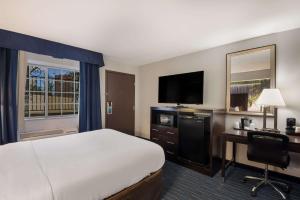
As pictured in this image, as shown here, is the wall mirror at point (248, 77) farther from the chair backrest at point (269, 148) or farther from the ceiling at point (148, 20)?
the chair backrest at point (269, 148)

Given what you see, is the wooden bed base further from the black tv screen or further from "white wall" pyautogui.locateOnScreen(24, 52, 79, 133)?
"white wall" pyautogui.locateOnScreen(24, 52, 79, 133)

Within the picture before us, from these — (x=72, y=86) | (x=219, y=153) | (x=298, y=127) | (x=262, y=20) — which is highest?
(x=262, y=20)

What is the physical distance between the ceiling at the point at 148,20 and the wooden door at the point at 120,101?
4.26 feet

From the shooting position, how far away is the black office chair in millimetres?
1897

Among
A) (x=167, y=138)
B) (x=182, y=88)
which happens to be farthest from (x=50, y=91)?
(x=182, y=88)

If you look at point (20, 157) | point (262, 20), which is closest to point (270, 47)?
point (262, 20)

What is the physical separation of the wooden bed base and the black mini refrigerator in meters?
1.12

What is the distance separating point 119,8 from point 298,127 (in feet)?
9.80

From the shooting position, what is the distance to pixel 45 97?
3426 millimetres

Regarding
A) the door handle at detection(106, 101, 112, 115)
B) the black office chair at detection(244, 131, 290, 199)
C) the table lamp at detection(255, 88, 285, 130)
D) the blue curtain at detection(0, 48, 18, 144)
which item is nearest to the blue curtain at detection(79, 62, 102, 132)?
the door handle at detection(106, 101, 112, 115)

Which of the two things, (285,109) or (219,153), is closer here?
(285,109)

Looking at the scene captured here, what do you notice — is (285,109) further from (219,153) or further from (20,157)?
(20,157)

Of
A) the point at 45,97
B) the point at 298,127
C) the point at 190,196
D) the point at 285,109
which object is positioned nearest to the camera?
the point at 190,196

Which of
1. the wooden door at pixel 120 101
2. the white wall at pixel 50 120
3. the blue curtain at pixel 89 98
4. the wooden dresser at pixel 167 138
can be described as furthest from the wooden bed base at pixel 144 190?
the white wall at pixel 50 120
